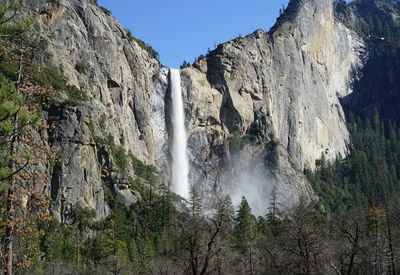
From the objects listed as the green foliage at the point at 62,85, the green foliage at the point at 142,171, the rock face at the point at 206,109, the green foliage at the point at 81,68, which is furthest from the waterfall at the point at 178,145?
the green foliage at the point at 62,85

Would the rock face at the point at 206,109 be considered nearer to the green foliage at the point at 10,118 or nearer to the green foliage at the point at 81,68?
the green foliage at the point at 81,68

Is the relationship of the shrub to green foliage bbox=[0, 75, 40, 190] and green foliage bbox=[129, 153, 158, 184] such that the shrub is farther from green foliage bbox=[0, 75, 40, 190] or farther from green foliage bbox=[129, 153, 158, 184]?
green foliage bbox=[0, 75, 40, 190]

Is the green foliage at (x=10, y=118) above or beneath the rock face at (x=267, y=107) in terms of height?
beneath

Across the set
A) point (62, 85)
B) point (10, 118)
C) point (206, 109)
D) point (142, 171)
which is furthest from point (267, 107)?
point (10, 118)

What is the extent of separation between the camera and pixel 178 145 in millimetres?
132750

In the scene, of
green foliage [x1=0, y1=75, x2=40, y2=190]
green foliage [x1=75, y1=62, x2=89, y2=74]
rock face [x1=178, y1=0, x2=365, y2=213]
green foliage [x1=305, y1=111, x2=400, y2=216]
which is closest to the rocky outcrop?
green foliage [x1=75, y1=62, x2=89, y2=74]

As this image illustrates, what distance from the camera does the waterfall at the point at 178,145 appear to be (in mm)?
130000

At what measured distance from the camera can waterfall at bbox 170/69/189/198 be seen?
130000 millimetres

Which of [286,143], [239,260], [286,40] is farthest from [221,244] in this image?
[286,40]

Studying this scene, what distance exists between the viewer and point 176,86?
137 meters

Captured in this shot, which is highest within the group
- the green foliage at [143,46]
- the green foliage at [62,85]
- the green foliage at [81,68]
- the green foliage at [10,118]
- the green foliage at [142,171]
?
the green foliage at [143,46]

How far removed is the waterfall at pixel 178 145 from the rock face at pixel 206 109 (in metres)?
1.76

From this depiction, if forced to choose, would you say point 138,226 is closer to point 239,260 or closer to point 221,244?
point 239,260

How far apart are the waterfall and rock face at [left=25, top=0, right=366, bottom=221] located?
5.78 ft
